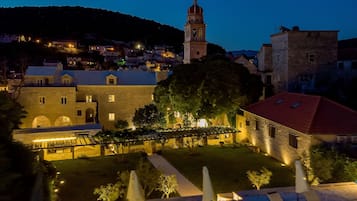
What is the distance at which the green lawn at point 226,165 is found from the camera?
2250cm

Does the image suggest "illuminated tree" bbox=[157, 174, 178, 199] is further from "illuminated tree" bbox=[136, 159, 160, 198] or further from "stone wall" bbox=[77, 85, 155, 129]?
"stone wall" bbox=[77, 85, 155, 129]

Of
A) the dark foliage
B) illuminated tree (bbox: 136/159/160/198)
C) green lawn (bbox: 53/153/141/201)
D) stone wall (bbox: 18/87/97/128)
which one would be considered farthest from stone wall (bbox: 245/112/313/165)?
stone wall (bbox: 18/87/97/128)

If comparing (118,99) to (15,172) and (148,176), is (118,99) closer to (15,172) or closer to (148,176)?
(148,176)

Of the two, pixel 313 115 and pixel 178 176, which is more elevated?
pixel 313 115

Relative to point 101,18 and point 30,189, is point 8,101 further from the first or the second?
point 101,18

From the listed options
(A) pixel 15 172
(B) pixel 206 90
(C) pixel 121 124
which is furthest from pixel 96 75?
(A) pixel 15 172

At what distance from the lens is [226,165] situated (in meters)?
26.9

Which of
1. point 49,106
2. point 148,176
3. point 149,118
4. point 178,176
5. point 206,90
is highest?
point 206,90

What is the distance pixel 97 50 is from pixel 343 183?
111m

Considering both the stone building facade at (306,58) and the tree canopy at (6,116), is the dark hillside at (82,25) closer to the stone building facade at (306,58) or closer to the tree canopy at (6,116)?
the stone building facade at (306,58)

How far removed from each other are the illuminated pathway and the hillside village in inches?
102

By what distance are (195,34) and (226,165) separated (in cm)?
2867

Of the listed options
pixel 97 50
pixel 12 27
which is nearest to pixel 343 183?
pixel 97 50

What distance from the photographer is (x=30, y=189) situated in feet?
32.0
